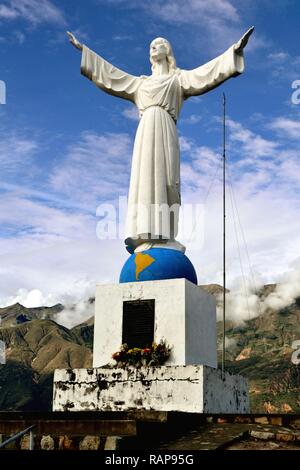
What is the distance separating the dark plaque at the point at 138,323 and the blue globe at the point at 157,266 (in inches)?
22.5

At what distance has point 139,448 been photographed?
8109 millimetres

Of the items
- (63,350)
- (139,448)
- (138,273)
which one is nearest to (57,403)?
(138,273)

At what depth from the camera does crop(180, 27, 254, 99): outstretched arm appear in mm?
13555

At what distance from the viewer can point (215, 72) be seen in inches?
550

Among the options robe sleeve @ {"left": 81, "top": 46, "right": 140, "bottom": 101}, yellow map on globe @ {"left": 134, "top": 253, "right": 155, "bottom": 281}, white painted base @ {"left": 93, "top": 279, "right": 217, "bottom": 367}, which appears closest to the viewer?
white painted base @ {"left": 93, "top": 279, "right": 217, "bottom": 367}

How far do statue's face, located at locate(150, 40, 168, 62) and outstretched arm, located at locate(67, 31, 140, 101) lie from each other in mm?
652

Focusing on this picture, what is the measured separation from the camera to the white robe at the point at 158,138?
13.6 metres

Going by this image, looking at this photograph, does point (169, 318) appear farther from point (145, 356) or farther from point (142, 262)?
point (142, 262)

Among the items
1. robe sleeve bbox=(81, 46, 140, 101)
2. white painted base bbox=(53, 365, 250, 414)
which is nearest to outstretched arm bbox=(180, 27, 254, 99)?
robe sleeve bbox=(81, 46, 140, 101)

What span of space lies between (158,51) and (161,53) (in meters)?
0.08

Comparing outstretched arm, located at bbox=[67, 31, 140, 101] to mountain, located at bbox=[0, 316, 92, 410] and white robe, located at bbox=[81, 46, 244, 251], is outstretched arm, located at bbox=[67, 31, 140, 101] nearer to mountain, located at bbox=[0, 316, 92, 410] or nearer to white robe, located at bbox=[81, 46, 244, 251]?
→ white robe, located at bbox=[81, 46, 244, 251]
